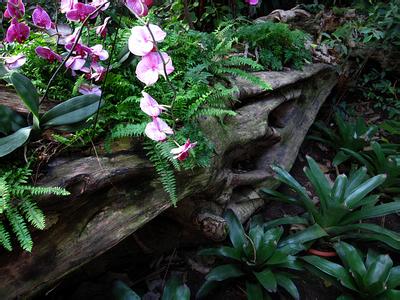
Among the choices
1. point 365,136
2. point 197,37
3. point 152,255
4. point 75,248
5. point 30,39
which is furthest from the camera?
point 365,136

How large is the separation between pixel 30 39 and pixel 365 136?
301cm

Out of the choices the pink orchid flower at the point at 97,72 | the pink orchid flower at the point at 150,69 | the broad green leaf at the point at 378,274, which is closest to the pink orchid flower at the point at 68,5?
the pink orchid flower at the point at 97,72

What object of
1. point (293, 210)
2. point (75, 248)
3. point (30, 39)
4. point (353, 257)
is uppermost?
point (30, 39)

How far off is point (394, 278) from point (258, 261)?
0.82m

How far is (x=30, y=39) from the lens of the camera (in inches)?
77.8

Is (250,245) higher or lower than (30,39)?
lower

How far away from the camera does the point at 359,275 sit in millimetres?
2008

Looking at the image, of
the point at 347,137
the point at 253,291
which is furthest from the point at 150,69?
the point at 347,137

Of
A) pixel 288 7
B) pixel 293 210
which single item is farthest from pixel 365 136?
pixel 288 7

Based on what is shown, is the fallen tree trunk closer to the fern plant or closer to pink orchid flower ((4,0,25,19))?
the fern plant

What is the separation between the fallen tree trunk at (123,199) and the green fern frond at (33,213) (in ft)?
0.25

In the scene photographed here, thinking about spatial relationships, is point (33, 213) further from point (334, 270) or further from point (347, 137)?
point (347, 137)

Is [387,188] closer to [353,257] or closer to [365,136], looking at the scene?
[365,136]

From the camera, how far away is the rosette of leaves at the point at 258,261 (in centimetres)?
202
